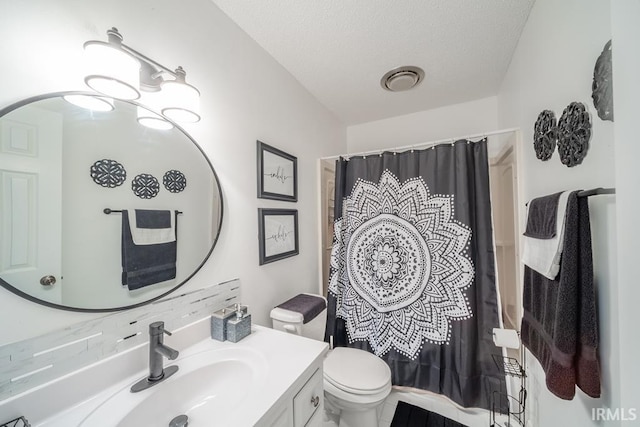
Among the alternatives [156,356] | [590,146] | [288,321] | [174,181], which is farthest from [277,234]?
[590,146]

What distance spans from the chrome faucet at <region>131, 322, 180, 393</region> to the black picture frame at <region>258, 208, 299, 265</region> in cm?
61

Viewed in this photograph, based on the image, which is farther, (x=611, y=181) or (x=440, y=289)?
(x=440, y=289)

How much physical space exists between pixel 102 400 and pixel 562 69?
1986 mm

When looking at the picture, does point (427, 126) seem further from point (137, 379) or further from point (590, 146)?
point (137, 379)

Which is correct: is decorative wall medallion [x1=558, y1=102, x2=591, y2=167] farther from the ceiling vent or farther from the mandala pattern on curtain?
the ceiling vent

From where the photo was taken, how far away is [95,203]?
2.37 ft

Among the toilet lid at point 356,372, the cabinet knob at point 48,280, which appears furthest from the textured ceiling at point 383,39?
the toilet lid at point 356,372

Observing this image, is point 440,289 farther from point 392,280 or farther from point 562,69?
point 562,69

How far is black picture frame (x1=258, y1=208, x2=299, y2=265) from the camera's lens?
134 cm

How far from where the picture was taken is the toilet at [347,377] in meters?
1.20

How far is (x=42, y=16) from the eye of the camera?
629 millimetres

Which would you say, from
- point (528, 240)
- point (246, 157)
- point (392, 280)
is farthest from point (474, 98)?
point (246, 157)

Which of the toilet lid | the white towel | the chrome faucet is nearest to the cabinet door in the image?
the toilet lid

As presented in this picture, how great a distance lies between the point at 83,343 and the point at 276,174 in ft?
3.65
